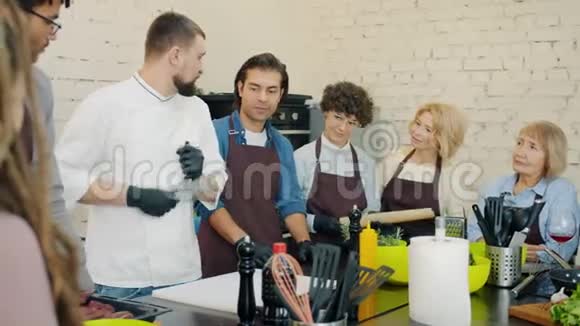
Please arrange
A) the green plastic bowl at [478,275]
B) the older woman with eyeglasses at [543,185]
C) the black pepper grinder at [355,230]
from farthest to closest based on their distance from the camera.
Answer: the older woman with eyeglasses at [543,185] → the black pepper grinder at [355,230] → the green plastic bowl at [478,275]

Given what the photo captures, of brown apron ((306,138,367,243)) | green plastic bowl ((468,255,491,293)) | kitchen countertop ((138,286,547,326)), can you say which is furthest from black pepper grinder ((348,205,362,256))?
brown apron ((306,138,367,243))

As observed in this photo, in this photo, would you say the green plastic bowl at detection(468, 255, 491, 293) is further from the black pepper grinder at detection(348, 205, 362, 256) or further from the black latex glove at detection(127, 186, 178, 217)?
the black latex glove at detection(127, 186, 178, 217)

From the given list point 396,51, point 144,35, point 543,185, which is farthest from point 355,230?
point 396,51

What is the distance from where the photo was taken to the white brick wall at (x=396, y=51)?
12.2 ft

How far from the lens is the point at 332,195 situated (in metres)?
3.71

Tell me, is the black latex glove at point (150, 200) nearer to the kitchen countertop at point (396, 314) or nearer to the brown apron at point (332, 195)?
the kitchen countertop at point (396, 314)

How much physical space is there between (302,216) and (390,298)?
3.63ft

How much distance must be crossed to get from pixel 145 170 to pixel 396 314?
1.19 m

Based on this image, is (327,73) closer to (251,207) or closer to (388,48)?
(388,48)

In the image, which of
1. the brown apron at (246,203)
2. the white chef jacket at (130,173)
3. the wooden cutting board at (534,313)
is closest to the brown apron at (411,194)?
the brown apron at (246,203)

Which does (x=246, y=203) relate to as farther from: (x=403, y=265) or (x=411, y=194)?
(x=411, y=194)

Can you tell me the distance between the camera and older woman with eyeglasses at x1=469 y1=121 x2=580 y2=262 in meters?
3.08

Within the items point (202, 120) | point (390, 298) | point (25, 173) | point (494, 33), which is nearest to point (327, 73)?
point (494, 33)

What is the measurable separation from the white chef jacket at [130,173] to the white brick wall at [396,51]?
111 centimetres
